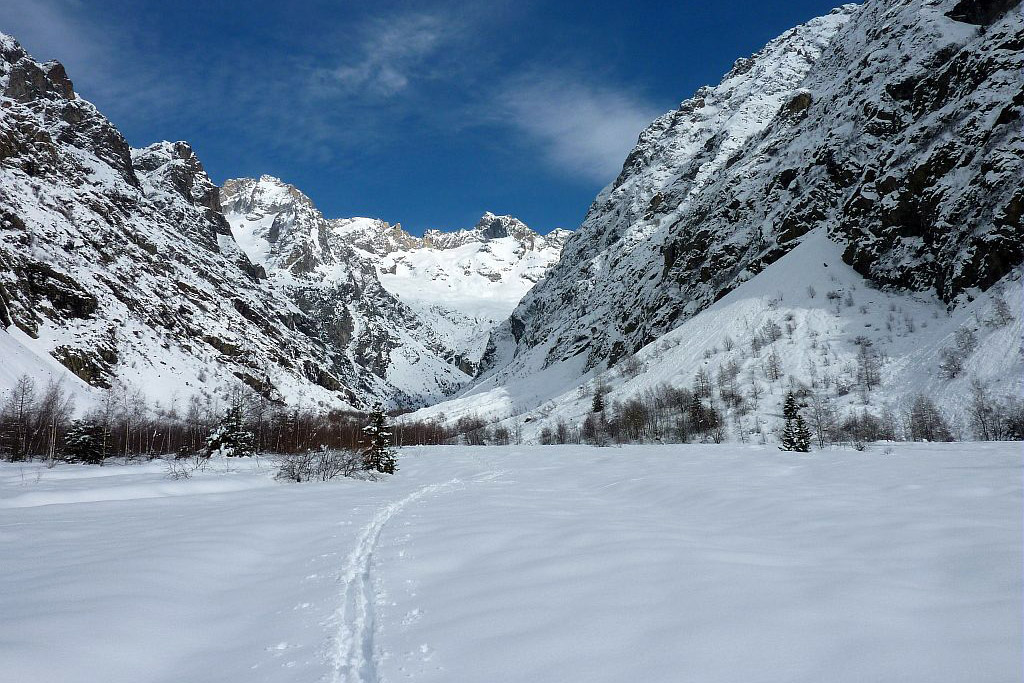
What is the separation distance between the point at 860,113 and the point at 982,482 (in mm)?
100987

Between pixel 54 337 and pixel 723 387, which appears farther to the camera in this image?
pixel 54 337

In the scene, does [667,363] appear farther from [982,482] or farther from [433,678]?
[433,678]

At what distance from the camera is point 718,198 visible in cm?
11219

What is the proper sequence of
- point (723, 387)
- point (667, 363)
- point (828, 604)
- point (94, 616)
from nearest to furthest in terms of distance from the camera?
point (828, 604)
point (94, 616)
point (723, 387)
point (667, 363)

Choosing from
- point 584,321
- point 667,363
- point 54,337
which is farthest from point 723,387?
point 54,337

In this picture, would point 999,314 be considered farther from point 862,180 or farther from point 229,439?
point 229,439

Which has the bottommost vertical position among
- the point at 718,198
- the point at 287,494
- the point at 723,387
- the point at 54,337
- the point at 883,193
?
the point at 287,494

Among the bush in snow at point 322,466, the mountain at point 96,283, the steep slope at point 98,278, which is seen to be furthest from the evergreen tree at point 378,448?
the steep slope at point 98,278

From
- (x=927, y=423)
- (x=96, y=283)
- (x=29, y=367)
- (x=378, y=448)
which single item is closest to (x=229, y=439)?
(x=378, y=448)

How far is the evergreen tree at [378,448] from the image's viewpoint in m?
33.8

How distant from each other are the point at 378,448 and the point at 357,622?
97.0 feet

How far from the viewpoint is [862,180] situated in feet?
272

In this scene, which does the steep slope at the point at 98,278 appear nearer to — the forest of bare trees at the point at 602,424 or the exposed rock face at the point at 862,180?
the forest of bare trees at the point at 602,424

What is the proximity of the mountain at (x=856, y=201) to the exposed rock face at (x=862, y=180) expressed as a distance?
0.85ft
